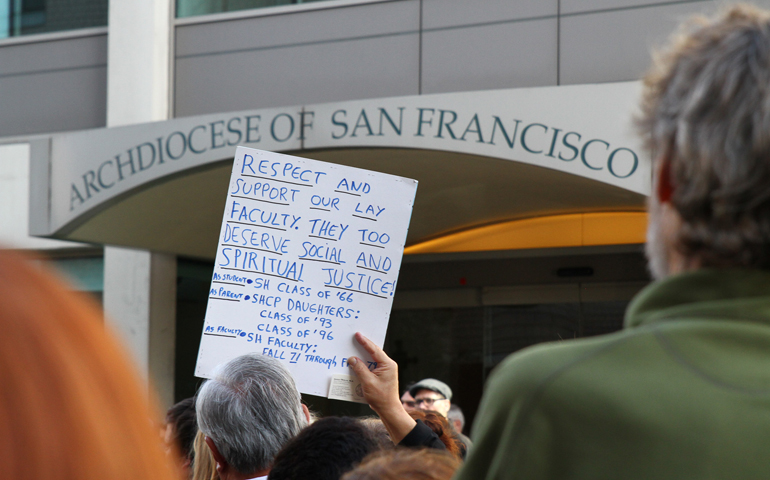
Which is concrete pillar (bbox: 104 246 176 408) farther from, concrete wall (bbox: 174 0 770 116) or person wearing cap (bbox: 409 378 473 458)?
person wearing cap (bbox: 409 378 473 458)

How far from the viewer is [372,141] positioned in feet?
23.6

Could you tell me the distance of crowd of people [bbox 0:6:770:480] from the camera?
2.56 feet

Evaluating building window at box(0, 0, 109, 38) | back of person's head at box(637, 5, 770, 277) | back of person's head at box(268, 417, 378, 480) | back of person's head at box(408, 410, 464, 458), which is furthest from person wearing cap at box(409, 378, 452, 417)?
building window at box(0, 0, 109, 38)

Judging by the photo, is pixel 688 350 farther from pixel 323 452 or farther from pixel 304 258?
pixel 304 258

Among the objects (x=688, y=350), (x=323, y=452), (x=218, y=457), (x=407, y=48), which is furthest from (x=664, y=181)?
(x=407, y=48)

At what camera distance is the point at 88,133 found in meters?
8.42

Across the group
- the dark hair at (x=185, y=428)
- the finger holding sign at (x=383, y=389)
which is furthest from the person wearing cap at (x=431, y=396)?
the finger holding sign at (x=383, y=389)

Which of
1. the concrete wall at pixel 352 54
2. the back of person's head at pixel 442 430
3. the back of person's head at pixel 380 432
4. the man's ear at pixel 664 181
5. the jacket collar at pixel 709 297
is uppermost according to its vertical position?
the concrete wall at pixel 352 54

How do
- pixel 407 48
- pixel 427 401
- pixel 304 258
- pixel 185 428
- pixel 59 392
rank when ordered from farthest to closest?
pixel 407 48 → pixel 427 401 → pixel 185 428 → pixel 304 258 → pixel 59 392

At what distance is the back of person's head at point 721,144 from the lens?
3.14 feet

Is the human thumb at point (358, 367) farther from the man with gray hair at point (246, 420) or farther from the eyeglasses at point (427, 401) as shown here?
the eyeglasses at point (427, 401)

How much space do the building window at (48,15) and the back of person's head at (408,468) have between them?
32.0 feet

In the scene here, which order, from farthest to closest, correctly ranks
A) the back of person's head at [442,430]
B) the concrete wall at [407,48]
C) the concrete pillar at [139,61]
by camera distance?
1. the concrete pillar at [139,61]
2. the concrete wall at [407,48]
3. the back of person's head at [442,430]

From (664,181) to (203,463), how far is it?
83.8 inches
